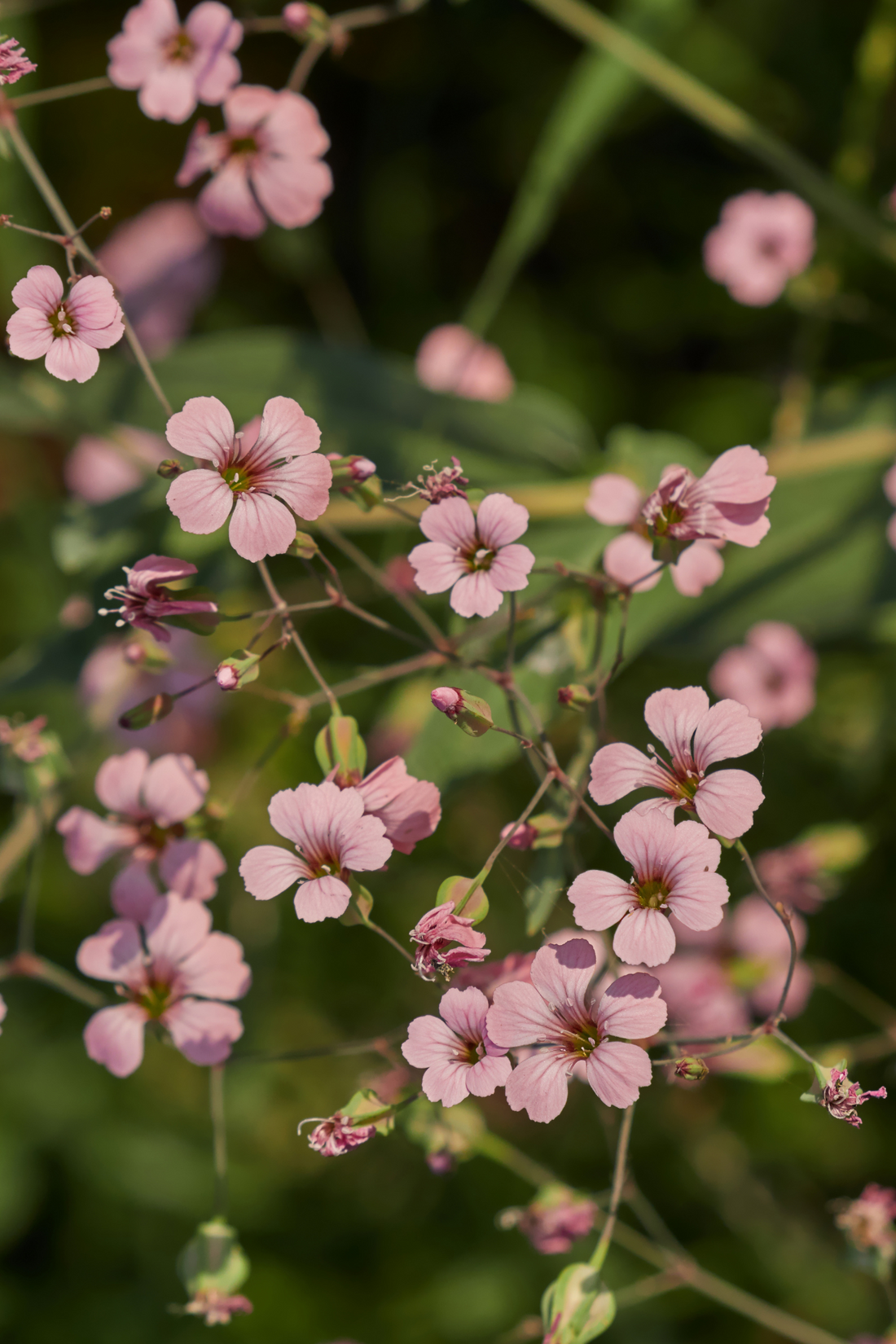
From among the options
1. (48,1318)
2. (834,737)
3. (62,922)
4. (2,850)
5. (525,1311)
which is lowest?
(48,1318)

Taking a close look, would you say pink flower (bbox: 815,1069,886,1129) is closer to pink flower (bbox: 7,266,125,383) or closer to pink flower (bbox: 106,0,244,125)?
pink flower (bbox: 7,266,125,383)

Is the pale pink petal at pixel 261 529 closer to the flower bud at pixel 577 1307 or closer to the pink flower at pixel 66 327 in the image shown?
the pink flower at pixel 66 327

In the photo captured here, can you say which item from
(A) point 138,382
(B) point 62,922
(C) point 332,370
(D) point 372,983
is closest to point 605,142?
(C) point 332,370

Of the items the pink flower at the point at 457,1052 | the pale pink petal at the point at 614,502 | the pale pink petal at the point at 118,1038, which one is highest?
the pale pink petal at the point at 614,502

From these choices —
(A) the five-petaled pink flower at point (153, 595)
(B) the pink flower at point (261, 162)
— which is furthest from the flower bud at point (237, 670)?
(B) the pink flower at point (261, 162)

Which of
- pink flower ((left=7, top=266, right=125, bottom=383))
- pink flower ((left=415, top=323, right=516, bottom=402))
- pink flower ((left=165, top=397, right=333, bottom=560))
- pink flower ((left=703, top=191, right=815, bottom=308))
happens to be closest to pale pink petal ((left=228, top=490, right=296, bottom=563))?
pink flower ((left=165, top=397, right=333, bottom=560))

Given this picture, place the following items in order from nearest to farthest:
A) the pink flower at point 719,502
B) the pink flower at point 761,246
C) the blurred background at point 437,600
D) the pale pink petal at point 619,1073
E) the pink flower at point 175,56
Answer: the pale pink petal at point 619,1073 < the pink flower at point 719,502 < the pink flower at point 175,56 < the blurred background at point 437,600 < the pink flower at point 761,246

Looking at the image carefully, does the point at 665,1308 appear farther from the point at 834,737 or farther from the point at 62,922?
the point at 62,922
